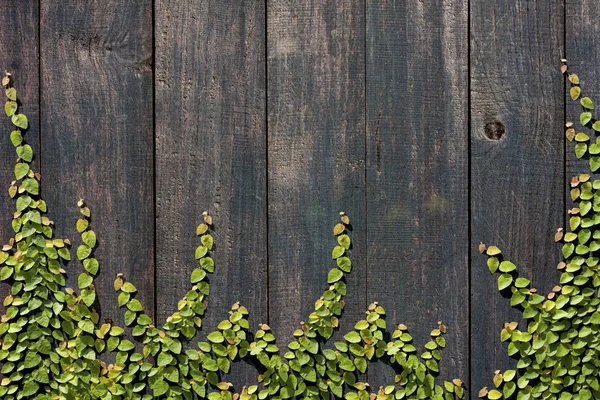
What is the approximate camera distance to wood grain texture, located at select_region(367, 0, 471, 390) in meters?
1.74

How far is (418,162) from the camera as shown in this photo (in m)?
1.75

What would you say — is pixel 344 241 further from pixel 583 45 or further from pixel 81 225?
pixel 583 45

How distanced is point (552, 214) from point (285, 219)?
0.67 m

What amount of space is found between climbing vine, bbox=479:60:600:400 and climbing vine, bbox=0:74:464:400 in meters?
0.18

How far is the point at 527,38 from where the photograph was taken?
1742mm

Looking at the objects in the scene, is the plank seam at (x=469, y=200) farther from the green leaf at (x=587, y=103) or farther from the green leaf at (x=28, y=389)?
the green leaf at (x=28, y=389)

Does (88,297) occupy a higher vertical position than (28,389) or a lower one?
higher

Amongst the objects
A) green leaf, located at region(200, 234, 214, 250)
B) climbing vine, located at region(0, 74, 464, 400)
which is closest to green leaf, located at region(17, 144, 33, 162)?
climbing vine, located at region(0, 74, 464, 400)

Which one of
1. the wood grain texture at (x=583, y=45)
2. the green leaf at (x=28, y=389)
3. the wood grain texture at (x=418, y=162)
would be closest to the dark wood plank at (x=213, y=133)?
the wood grain texture at (x=418, y=162)

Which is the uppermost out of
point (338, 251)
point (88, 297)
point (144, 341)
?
point (338, 251)

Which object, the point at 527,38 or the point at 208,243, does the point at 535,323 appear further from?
the point at 208,243

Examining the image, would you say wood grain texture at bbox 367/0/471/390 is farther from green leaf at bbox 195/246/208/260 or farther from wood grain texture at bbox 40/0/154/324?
wood grain texture at bbox 40/0/154/324

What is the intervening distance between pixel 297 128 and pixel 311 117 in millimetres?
44

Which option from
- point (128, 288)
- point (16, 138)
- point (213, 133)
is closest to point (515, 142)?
point (213, 133)
